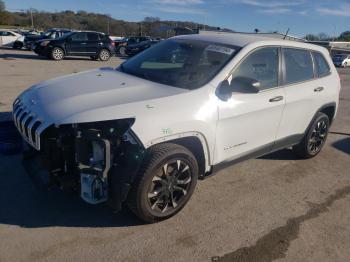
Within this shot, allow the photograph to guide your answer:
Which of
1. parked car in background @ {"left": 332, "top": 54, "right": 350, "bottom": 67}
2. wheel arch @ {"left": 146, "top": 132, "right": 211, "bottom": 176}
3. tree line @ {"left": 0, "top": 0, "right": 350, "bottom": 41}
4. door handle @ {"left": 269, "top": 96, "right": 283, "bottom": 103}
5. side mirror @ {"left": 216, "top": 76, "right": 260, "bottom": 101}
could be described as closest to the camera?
wheel arch @ {"left": 146, "top": 132, "right": 211, "bottom": 176}

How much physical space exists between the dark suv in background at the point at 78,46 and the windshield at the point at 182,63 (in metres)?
17.1

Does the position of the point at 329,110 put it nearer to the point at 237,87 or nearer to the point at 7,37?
the point at 237,87

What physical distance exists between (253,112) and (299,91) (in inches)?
41.7

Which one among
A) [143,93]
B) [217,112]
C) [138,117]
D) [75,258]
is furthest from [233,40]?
[75,258]

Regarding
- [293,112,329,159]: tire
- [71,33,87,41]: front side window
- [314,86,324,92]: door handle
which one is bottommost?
[71,33,87,41]: front side window

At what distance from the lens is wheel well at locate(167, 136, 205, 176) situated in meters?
3.65

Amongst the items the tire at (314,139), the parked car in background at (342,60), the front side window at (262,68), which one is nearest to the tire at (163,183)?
the front side window at (262,68)

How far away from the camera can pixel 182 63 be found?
431 cm

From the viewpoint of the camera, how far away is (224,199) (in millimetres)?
4254

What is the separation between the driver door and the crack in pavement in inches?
36.4

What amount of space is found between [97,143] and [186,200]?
1188 millimetres

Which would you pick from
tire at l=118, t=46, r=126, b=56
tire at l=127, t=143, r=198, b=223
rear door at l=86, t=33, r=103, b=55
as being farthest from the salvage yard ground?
tire at l=118, t=46, r=126, b=56

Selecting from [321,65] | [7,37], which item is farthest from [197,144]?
[7,37]

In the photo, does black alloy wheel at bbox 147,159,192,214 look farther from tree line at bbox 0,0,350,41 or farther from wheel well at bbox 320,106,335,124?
tree line at bbox 0,0,350,41
